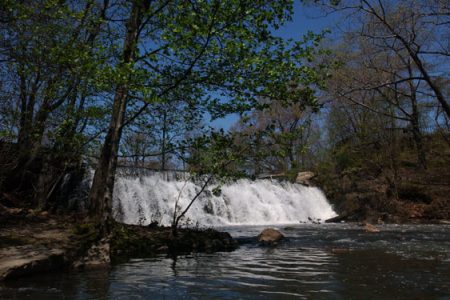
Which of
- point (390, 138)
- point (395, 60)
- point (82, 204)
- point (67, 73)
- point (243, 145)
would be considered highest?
point (395, 60)

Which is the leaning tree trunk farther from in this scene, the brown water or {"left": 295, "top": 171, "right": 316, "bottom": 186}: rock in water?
{"left": 295, "top": 171, "right": 316, "bottom": 186}: rock in water

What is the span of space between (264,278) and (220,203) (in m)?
14.8

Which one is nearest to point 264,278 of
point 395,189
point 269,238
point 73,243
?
point 73,243

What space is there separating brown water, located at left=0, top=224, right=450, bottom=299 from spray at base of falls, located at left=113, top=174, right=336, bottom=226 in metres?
6.88

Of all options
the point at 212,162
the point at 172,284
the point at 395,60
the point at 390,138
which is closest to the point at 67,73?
the point at 212,162

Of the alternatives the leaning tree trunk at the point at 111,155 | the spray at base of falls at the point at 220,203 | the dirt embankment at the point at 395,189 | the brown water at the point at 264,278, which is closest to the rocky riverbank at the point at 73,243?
the brown water at the point at 264,278

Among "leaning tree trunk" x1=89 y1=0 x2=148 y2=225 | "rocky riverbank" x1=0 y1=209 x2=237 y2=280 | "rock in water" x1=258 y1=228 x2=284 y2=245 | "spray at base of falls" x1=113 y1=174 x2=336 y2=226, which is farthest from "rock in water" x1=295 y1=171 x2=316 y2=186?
"leaning tree trunk" x1=89 y1=0 x2=148 y2=225

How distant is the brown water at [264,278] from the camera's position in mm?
5707

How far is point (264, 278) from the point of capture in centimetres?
688

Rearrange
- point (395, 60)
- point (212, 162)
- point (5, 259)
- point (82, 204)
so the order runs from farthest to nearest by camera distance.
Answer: point (395, 60), point (82, 204), point (212, 162), point (5, 259)

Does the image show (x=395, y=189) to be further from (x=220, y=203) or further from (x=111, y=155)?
(x=111, y=155)

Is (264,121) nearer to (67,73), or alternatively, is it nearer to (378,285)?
(67,73)

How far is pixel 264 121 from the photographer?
38375mm

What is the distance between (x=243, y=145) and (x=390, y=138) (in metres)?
19.2
